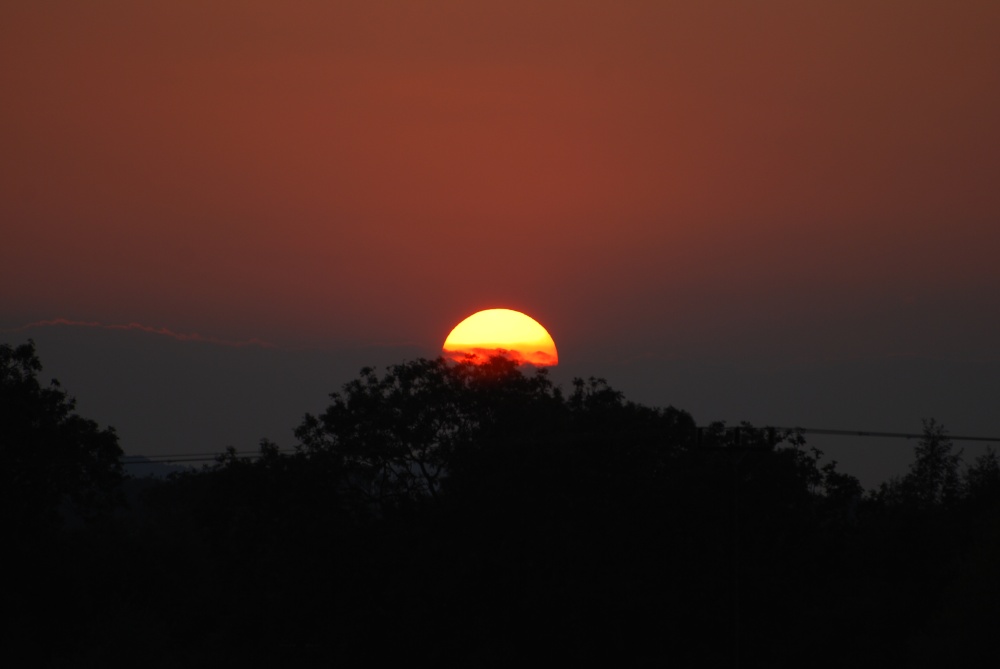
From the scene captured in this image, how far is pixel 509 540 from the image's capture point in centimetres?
4041

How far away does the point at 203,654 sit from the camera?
151 feet

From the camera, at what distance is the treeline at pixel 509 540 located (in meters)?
39.4

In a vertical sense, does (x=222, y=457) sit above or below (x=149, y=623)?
above

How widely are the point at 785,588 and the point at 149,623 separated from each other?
26025mm

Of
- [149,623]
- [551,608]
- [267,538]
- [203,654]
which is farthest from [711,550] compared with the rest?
[149,623]

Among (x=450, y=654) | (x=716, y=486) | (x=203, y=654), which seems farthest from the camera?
(x=203, y=654)

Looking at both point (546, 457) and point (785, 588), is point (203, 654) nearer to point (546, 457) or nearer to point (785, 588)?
point (546, 457)

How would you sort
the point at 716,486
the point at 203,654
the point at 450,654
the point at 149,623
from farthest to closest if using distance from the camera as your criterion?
the point at 149,623
the point at 203,654
the point at 716,486
the point at 450,654

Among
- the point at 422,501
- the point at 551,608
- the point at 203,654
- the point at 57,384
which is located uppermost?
the point at 57,384

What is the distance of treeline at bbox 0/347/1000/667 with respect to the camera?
3941 cm

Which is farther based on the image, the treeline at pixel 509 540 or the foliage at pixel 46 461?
the foliage at pixel 46 461

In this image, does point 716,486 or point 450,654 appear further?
point 716,486

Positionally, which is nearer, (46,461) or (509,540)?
(509,540)

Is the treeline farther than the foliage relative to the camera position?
No
